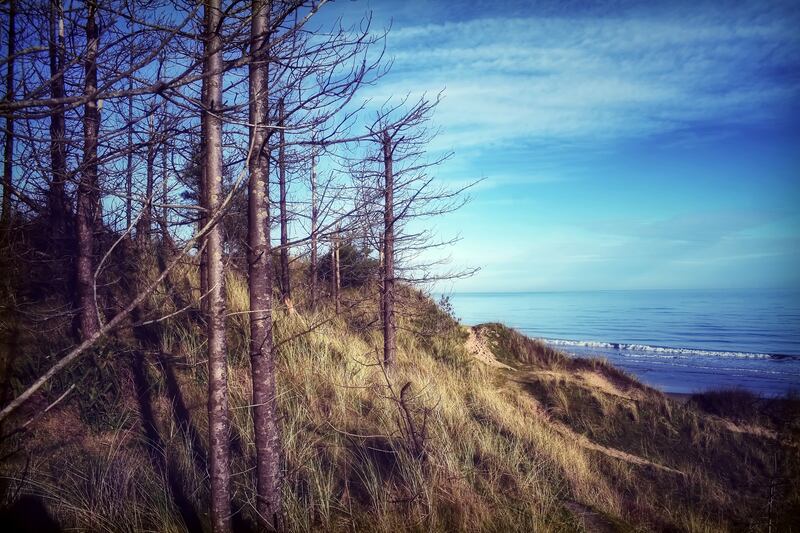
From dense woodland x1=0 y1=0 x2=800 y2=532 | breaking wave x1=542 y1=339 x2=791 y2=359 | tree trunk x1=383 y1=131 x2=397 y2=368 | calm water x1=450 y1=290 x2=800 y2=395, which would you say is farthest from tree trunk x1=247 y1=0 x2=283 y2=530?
breaking wave x1=542 y1=339 x2=791 y2=359

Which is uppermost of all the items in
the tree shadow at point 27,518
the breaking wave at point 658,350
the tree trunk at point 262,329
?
the tree trunk at point 262,329

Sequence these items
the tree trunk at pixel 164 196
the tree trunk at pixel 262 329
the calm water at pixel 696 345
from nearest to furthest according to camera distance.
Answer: the tree trunk at pixel 164 196 → the tree trunk at pixel 262 329 → the calm water at pixel 696 345

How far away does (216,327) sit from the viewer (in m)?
3.17

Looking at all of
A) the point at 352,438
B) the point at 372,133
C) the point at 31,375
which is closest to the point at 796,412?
the point at 352,438

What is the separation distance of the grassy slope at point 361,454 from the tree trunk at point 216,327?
1.42 feet

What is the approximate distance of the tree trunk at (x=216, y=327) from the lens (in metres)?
3.08

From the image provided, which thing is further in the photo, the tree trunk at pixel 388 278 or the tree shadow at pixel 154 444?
the tree trunk at pixel 388 278

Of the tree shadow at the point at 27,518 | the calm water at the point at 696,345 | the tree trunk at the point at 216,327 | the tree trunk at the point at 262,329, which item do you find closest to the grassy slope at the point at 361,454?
the tree shadow at the point at 27,518

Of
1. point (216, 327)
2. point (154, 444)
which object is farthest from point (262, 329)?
point (154, 444)

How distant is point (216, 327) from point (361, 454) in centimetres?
275

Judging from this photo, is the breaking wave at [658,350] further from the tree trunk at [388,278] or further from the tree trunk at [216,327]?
the tree trunk at [216,327]

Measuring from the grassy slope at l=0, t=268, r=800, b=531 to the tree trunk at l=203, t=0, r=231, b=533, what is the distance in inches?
17.1

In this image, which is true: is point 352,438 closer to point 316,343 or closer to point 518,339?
point 316,343

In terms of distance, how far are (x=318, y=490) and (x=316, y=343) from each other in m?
4.02
